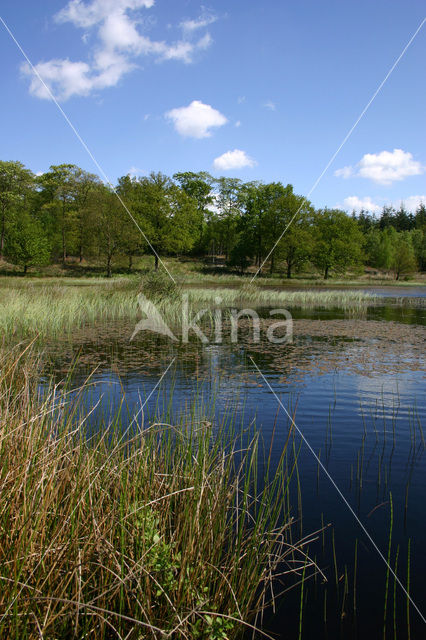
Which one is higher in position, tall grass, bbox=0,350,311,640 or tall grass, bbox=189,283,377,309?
tall grass, bbox=189,283,377,309

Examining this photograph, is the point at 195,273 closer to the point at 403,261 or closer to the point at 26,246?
the point at 26,246

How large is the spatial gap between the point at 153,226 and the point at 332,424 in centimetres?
4359

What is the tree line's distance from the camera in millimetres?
42406

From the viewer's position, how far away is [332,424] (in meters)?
5.81

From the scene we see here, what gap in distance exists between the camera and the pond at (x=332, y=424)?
9.13ft

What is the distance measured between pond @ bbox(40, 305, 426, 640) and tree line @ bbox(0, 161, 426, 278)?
3155cm

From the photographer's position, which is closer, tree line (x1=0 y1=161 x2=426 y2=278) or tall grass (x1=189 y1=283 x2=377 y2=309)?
tall grass (x1=189 y1=283 x2=377 y2=309)

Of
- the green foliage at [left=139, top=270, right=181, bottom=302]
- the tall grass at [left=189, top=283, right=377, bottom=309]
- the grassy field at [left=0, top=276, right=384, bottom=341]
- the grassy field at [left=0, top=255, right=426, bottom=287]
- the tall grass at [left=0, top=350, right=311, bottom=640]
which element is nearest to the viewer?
the tall grass at [left=0, top=350, right=311, bottom=640]

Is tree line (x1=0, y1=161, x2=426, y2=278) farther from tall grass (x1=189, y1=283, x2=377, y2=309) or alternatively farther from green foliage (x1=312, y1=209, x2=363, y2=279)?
tall grass (x1=189, y1=283, x2=377, y2=309)

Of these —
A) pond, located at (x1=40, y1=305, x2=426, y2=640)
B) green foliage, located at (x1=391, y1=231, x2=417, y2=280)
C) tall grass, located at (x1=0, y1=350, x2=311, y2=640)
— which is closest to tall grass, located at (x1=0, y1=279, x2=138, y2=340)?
pond, located at (x1=40, y1=305, x2=426, y2=640)

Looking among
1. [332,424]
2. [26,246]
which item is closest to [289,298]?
[332,424]

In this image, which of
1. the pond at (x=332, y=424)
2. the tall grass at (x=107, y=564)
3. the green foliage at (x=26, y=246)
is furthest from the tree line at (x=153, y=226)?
the tall grass at (x=107, y=564)

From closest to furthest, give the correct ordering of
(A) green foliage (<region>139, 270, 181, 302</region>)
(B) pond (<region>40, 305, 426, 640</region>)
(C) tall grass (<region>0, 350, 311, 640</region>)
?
(C) tall grass (<region>0, 350, 311, 640</region>) → (B) pond (<region>40, 305, 426, 640</region>) → (A) green foliage (<region>139, 270, 181, 302</region>)

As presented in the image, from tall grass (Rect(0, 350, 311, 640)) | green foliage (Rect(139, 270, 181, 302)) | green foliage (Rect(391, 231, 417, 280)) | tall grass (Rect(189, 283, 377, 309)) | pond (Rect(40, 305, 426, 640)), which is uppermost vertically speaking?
green foliage (Rect(391, 231, 417, 280))
